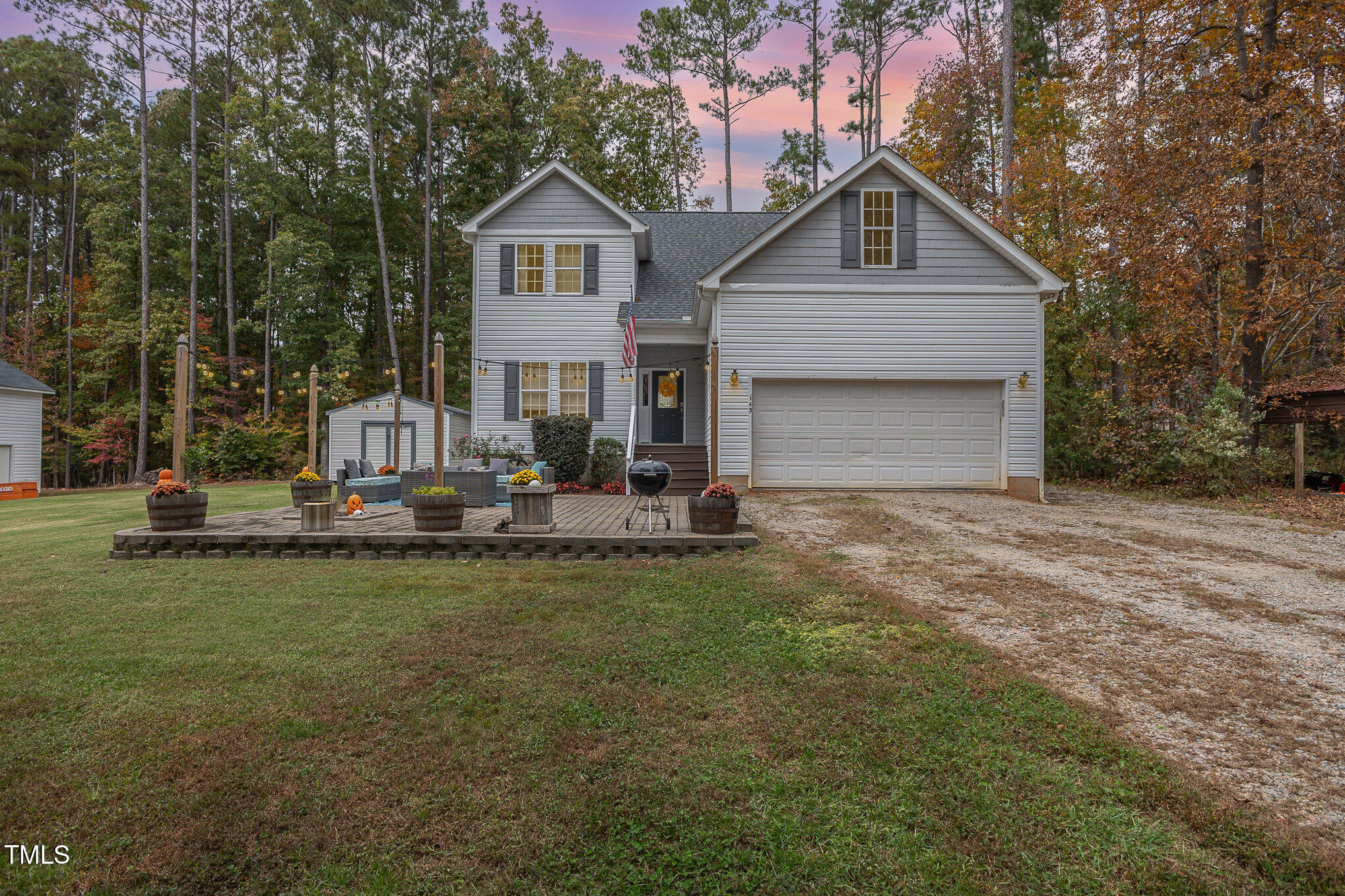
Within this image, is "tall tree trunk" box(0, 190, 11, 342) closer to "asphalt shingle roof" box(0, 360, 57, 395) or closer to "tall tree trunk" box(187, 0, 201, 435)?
"asphalt shingle roof" box(0, 360, 57, 395)

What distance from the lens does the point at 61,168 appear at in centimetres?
2345

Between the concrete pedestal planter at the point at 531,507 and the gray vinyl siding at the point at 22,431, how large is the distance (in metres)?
19.2

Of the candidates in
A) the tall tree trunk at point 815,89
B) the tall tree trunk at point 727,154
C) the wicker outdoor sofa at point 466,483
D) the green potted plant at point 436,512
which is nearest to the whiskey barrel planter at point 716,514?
the green potted plant at point 436,512

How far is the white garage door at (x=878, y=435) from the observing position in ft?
39.3

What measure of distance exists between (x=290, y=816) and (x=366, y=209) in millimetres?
24019

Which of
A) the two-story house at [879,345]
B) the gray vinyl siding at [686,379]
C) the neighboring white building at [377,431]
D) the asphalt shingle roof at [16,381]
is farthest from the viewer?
the asphalt shingle roof at [16,381]

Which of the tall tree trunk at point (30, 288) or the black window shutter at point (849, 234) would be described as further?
the tall tree trunk at point (30, 288)

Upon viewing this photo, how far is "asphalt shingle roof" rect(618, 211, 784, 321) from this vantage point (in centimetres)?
1464

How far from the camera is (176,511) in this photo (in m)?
6.63

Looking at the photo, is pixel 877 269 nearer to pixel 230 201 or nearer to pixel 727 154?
pixel 727 154

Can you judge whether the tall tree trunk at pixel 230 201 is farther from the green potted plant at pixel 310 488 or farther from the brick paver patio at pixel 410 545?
the brick paver patio at pixel 410 545

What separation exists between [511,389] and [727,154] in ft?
50.5

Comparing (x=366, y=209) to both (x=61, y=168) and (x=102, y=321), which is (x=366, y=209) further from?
(x=61, y=168)

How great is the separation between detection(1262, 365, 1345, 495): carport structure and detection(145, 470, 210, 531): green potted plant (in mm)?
16668
